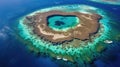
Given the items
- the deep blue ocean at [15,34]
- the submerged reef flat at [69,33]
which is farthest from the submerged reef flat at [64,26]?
the deep blue ocean at [15,34]

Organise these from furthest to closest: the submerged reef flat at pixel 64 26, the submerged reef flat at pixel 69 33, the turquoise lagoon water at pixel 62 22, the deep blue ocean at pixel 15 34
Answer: the turquoise lagoon water at pixel 62 22 < the submerged reef flat at pixel 64 26 < the submerged reef flat at pixel 69 33 < the deep blue ocean at pixel 15 34

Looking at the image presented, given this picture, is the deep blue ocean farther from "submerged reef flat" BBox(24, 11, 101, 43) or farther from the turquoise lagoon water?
the turquoise lagoon water

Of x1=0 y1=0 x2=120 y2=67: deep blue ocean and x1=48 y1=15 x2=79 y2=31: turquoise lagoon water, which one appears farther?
x1=48 y1=15 x2=79 y2=31: turquoise lagoon water

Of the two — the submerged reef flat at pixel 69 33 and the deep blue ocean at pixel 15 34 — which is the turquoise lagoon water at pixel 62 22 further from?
the deep blue ocean at pixel 15 34

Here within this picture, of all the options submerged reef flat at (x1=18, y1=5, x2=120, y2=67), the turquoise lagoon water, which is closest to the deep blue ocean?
submerged reef flat at (x1=18, y1=5, x2=120, y2=67)

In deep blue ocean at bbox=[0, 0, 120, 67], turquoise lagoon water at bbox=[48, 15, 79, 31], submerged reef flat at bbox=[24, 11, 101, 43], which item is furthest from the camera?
turquoise lagoon water at bbox=[48, 15, 79, 31]

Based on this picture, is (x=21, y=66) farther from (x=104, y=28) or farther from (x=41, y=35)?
(x=104, y=28)
